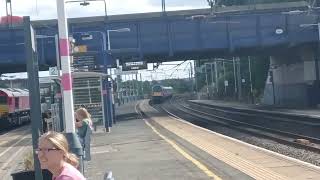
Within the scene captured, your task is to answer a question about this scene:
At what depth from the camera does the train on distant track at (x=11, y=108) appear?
50750mm

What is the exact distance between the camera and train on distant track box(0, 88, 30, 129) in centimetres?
5075

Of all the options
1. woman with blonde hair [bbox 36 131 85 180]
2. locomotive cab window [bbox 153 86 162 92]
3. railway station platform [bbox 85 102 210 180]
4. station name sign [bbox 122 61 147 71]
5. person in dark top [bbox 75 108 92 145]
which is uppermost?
station name sign [bbox 122 61 147 71]

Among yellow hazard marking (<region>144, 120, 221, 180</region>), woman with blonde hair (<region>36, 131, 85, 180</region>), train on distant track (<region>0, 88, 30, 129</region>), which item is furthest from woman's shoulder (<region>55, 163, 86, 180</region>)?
train on distant track (<region>0, 88, 30, 129</region>)

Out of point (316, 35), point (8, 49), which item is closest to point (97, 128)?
point (8, 49)

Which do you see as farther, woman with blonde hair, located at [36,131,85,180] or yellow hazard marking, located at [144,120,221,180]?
yellow hazard marking, located at [144,120,221,180]

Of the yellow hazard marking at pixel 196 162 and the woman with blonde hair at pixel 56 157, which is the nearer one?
the woman with blonde hair at pixel 56 157

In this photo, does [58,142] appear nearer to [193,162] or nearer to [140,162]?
[193,162]

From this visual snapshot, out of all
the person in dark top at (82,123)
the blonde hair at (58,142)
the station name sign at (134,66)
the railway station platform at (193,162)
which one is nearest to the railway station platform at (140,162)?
the railway station platform at (193,162)

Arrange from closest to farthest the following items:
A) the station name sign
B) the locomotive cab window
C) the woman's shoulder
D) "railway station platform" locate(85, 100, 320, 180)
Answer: the woman's shoulder, "railway station platform" locate(85, 100, 320, 180), the station name sign, the locomotive cab window

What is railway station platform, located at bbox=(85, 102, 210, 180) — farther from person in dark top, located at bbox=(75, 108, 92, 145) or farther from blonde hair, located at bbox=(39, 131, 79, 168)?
blonde hair, located at bbox=(39, 131, 79, 168)

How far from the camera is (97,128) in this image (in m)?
33.7

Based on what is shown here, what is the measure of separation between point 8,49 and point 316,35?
22154mm

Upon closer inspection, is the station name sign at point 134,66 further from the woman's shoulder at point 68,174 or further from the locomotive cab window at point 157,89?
the locomotive cab window at point 157,89

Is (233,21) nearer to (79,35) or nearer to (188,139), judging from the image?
(79,35)
